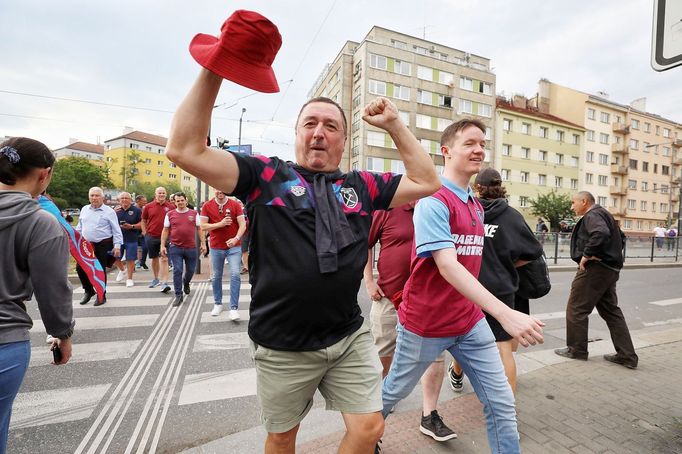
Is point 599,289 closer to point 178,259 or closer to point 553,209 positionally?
point 178,259

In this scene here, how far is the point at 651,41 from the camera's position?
7.62ft

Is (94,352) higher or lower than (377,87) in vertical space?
lower

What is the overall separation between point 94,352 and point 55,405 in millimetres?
1357

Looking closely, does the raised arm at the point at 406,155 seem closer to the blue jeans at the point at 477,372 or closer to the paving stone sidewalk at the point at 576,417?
the blue jeans at the point at 477,372

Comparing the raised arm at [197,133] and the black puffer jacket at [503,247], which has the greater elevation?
the raised arm at [197,133]

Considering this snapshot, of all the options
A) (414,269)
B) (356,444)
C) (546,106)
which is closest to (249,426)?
(356,444)

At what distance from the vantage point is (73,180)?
212 ft

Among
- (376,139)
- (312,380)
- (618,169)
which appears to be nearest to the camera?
(312,380)

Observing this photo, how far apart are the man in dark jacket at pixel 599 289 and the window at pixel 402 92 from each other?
38262 mm

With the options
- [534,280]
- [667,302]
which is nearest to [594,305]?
[534,280]

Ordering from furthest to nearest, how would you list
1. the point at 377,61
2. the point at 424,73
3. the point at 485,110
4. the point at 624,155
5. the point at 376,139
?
1. the point at 624,155
2. the point at 485,110
3. the point at 424,73
4. the point at 377,61
5. the point at 376,139

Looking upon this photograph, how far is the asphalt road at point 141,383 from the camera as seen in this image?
109 inches

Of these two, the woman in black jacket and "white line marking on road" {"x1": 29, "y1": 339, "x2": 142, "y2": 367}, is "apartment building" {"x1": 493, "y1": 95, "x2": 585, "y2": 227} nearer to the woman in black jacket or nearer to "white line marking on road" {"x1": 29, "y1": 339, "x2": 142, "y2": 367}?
the woman in black jacket

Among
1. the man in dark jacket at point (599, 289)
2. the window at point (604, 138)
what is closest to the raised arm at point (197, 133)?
the man in dark jacket at point (599, 289)
